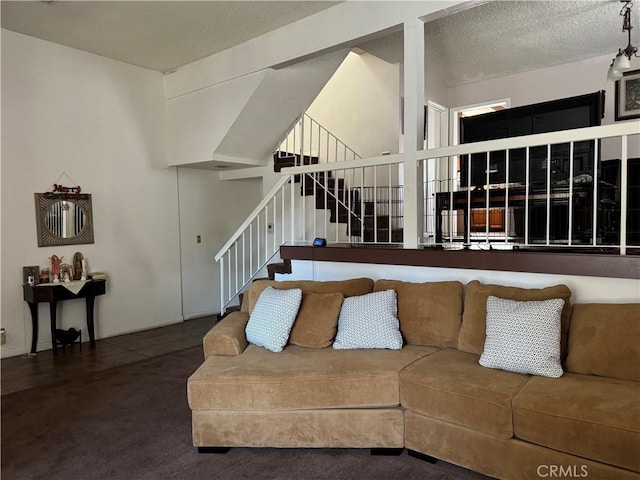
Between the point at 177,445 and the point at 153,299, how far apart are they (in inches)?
134

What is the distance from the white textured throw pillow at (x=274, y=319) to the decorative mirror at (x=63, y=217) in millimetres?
2922

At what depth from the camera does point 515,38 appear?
5051 mm

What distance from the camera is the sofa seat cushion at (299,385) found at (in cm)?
242

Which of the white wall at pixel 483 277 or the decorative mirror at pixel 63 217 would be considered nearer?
→ the white wall at pixel 483 277

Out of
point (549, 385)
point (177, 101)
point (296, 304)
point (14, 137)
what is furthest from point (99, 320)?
point (549, 385)

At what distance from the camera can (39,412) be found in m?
3.09

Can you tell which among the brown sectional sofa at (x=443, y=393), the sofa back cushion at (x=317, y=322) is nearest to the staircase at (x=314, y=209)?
the sofa back cushion at (x=317, y=322)

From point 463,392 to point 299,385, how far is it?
33.8 inches

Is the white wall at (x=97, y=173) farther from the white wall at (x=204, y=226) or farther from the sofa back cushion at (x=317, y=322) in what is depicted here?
the sofa back cushion at (x=317, y=322)

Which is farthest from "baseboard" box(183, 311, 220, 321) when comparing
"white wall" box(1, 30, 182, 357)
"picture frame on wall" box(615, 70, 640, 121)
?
"picture frame on wall" box(615, 70, 640, 121)

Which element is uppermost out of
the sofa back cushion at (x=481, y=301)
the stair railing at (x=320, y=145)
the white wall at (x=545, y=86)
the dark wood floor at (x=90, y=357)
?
the white wall at (x=545, y=86)

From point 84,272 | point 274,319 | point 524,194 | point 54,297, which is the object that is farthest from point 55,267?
point 524,194

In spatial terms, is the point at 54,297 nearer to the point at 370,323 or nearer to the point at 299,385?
the point at 299,385

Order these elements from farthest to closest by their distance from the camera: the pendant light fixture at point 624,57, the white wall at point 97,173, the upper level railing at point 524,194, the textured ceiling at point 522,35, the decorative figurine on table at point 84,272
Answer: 1. the decorative figurine on table at point 84,272
2. the white wall at point 97,173
3. the textured ceiling at point 522,35
4. the pendant light fixture at point 624,57
5. the upper level railing at point 524,194
